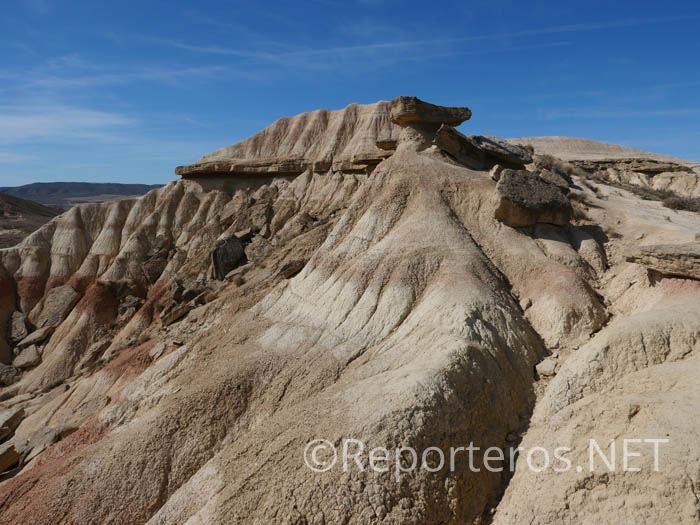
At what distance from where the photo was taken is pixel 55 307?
30.2 meters

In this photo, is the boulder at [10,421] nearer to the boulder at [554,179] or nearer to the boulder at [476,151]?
Result: the boulder at [476,151]

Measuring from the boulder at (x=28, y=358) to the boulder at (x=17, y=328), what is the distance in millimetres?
1422

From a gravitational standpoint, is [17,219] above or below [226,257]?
above

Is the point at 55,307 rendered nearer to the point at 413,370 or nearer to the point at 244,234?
the point at 244,234

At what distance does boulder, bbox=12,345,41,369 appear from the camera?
27.0 meters

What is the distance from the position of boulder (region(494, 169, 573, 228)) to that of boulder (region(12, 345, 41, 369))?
95.6 ft

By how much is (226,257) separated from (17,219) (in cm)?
4466

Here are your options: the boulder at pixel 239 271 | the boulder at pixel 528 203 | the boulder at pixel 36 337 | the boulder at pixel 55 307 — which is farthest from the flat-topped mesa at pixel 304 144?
the boulder at pixel 528 203

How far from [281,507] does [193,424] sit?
447 cm

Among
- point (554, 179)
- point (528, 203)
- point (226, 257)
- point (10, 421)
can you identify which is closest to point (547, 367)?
point (528, 203)

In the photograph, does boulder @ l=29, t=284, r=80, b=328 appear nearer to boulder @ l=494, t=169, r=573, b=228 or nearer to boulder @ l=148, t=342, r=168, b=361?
boulder @ l=148, t=342, r=168, b=361

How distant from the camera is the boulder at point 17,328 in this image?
94.1 feet

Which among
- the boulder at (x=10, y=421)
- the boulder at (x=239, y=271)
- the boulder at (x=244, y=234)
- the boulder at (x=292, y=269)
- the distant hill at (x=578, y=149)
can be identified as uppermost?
the distant hill at (x=578, y=149)

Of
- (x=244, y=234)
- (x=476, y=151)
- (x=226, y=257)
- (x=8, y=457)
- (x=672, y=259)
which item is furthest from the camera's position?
(x=244, y=234)
